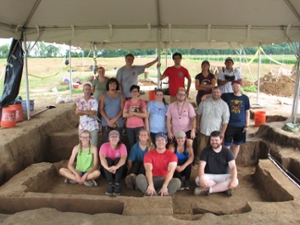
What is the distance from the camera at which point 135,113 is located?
4.99 m

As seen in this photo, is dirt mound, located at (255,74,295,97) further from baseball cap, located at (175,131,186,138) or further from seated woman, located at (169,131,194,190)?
baseball cap, located at (175,131,186,138)

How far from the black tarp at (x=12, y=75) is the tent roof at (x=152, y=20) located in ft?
2.40

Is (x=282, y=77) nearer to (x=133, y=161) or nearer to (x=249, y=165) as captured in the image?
(x=249, y=165)

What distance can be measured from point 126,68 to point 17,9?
2.37 meters

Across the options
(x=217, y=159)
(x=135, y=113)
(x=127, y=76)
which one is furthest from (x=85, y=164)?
(x=217, y=159)

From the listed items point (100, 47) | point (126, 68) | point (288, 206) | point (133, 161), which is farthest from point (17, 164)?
point (100, 47)

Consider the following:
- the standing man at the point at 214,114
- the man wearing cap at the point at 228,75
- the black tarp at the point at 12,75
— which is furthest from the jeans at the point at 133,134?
the black tarp at the point at 12,75

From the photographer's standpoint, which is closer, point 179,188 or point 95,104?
point 179,188

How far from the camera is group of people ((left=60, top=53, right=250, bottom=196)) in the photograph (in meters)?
4.38

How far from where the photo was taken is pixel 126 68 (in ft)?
19.6

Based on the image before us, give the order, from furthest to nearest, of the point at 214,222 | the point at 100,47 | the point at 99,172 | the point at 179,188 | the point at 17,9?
1. the point at 100,47
2. the point at 17,9
3. the point at 99,172
4. the point at 179,188
5. the point at 214,222

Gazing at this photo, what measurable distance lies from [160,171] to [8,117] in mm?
3482

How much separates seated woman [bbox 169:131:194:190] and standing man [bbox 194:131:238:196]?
0.27 metres

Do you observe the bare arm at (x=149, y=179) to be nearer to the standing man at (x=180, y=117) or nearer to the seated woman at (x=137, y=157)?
the seated woman at (x=137, y=157)
